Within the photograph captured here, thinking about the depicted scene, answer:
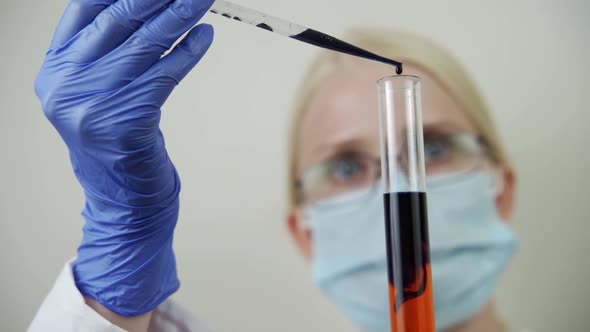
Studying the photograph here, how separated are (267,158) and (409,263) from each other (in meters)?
1.14

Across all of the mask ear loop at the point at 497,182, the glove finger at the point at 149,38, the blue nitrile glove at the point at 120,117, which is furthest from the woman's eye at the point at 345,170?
the glove finger at the point at 149,38

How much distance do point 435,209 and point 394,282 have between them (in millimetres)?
1028

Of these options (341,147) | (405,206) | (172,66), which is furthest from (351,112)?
(405,206)

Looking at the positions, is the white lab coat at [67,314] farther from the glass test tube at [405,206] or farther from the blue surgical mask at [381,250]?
the blue surgical mask at [381,250]

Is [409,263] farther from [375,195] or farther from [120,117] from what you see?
[375,195]

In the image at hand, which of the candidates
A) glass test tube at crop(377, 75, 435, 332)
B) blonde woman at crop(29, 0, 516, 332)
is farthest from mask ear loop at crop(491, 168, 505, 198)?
glass test tube at crop(377, 75, 435, 332)

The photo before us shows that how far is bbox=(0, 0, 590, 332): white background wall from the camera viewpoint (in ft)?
5.82

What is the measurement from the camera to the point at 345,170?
6.13 ft

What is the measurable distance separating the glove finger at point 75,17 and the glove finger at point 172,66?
0.17 m

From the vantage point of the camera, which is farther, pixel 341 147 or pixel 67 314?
pixel 341 147

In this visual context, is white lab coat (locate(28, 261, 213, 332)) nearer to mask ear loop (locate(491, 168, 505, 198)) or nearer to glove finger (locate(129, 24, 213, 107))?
glove finger (locate(129, 24, 213, 107))

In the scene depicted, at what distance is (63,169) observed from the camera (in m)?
1.79

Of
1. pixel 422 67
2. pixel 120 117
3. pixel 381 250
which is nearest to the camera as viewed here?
pixel 120 117

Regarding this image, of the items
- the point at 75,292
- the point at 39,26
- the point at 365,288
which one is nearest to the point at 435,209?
the point at 365,288
